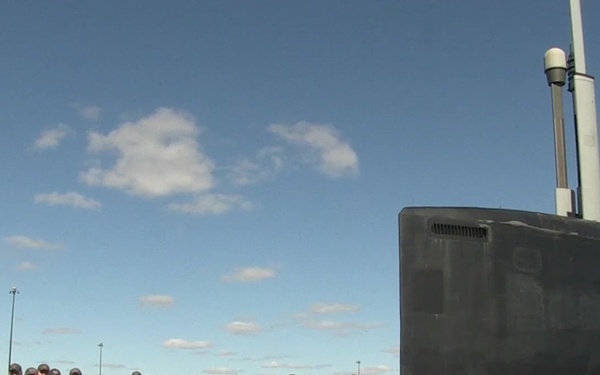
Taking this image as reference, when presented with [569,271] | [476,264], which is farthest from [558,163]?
[476,264]

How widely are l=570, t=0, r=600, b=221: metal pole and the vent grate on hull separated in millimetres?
3413

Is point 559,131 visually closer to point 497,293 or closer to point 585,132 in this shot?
point 585,132

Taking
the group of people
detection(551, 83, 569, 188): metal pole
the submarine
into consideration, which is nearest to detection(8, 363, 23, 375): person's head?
the group of people

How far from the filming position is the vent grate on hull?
7449 millimetres

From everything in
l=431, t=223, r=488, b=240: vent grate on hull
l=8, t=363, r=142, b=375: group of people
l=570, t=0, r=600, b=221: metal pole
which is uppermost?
l=570, t=0, r=600, b=221: metal pole

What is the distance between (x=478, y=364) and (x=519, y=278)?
38.6 inches

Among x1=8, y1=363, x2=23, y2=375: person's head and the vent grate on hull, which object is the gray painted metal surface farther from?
x1=8, y1=363, x2=23, y2=375: person's head

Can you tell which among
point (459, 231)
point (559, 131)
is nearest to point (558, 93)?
point (559, 131)

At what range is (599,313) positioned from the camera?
26.1 ft

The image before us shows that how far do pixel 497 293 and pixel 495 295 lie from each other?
31 mm

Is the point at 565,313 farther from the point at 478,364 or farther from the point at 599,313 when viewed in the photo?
the point at 478,364

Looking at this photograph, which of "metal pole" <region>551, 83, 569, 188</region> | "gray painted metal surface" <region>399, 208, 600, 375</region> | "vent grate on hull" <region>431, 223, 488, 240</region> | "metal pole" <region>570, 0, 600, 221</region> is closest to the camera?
"gray painted metal surface" <region>399, 208, 600, 375</region>

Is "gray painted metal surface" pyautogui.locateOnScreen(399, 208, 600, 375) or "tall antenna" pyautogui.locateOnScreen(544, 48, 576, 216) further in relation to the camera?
"tall antenna" pyautogui.locateOnScreen(544, 48, 576, 216)

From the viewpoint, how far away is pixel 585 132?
1090cm
